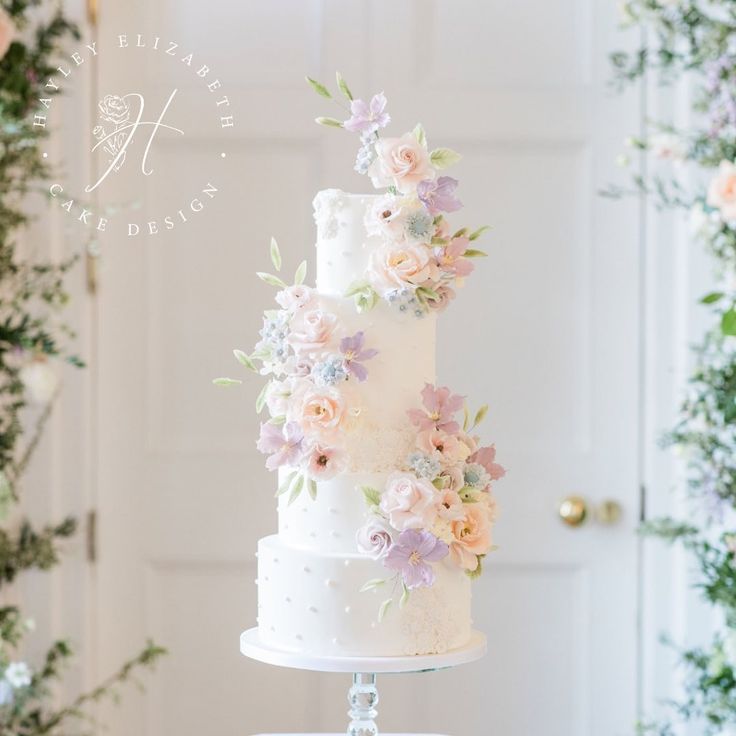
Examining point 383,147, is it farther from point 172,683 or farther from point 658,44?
point 172,683

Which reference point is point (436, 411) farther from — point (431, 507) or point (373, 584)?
point (373, 584)

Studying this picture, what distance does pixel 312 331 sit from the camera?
56.8 inches

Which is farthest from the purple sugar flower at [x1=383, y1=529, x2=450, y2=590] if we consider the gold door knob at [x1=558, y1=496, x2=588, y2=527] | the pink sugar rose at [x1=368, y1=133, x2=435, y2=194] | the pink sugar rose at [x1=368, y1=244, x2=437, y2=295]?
the gold door knob at [x1=558, y1=496, x2=588, y2=527]

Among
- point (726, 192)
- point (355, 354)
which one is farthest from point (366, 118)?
point (726, 192)

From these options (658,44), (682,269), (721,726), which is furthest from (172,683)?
(658,44)

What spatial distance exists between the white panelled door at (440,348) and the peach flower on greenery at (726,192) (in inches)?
21.6

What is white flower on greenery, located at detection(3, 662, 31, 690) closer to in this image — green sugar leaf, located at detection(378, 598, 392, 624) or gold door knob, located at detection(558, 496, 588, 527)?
green sugar leaf, located at detection(378, 598, 392, 624)

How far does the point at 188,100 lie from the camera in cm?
248

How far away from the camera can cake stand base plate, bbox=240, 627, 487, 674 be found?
1.41 m

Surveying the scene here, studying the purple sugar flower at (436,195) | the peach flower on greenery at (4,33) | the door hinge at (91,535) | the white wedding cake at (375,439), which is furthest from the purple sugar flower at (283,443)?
the door hinge at (91,535)

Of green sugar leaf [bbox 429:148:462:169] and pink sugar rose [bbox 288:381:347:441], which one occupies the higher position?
green sugar leaf [bbox 429:148:462:169]

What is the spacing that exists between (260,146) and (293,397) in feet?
3.85

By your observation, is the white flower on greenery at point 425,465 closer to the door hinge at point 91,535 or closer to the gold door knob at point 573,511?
the gold door knob at point 573,511

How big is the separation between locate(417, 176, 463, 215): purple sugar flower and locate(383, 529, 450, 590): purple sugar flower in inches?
16.0
